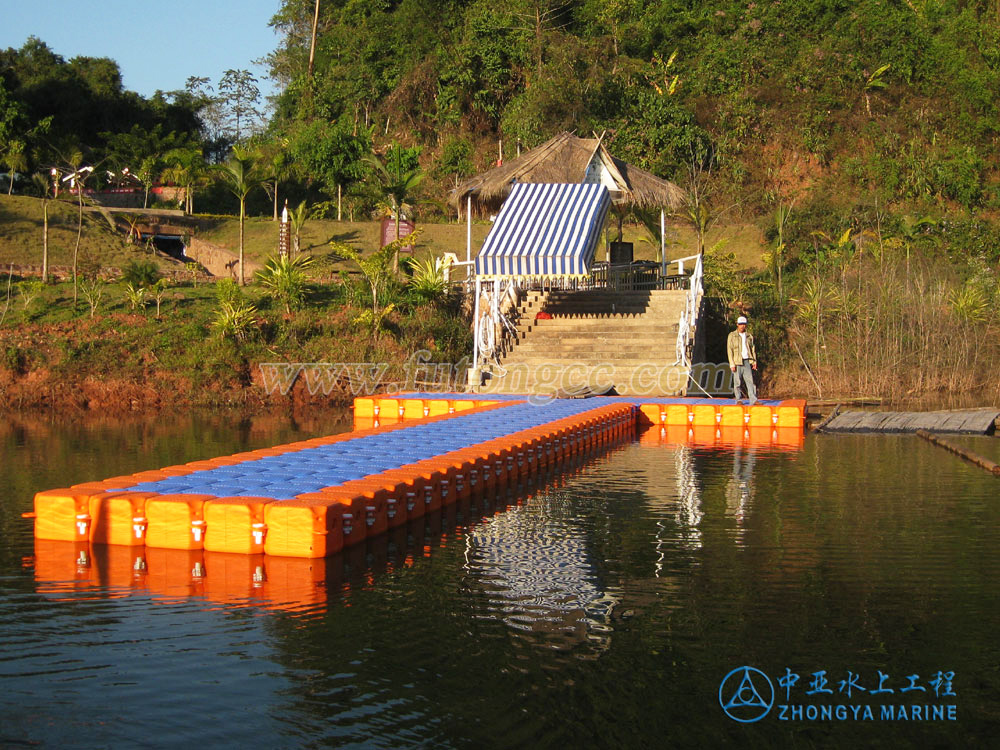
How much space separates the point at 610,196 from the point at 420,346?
5.28 meters

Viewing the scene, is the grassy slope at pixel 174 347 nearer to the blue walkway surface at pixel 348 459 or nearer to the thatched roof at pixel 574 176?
the thatched roof at pixel 574 176

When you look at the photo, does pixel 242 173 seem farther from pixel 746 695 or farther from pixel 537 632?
pixel 746 695

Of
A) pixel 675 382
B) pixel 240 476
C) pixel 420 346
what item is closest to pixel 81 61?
pixel 420 346

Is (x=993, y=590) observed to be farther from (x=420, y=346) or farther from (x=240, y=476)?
(x=420, y=346)

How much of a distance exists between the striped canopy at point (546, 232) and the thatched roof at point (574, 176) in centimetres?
103

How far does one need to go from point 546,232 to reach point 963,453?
31.2ft

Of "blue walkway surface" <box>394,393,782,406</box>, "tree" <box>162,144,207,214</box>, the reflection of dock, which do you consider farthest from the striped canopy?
"tree" <box>162,144,207,214</box>

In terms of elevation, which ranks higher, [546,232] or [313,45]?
[313,45]

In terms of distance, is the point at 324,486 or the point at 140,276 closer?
the point at 324,486

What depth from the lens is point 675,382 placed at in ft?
67.0

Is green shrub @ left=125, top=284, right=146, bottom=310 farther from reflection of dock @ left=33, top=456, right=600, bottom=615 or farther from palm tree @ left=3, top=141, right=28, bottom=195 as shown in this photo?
reflection of dock @ left=33, top=456, right=600, bottom=615

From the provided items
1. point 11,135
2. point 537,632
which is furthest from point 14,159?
point 537,632

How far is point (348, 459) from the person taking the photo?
1124 centimetres

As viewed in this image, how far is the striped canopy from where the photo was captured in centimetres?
2073
